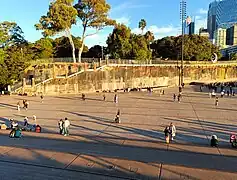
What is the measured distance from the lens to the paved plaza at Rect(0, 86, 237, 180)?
10688 mm

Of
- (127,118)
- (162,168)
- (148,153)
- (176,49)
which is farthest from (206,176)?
(176,49)

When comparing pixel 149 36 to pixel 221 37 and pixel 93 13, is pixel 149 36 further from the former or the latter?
pixel 221 37

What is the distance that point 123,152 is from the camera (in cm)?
1337

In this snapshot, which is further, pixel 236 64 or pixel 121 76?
pixel 236 64

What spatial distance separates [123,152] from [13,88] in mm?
29974

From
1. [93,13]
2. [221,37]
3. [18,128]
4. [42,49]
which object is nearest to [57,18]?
[93,13]

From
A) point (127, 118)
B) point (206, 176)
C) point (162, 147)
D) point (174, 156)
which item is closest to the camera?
point (206, 176)

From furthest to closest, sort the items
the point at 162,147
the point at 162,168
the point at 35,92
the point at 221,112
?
the point at 35,92
the point at 221,112
the point at 162,147
the point at 162,168

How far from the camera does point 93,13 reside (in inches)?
1870

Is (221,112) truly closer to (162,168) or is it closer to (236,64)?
(162,168)

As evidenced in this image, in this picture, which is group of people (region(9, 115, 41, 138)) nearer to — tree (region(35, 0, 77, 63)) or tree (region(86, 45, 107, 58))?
tree (region(35, 0, 77, 63))

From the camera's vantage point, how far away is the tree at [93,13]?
1839 inches

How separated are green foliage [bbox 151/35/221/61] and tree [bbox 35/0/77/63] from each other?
3498cm

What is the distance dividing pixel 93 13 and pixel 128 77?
43.7 ft
